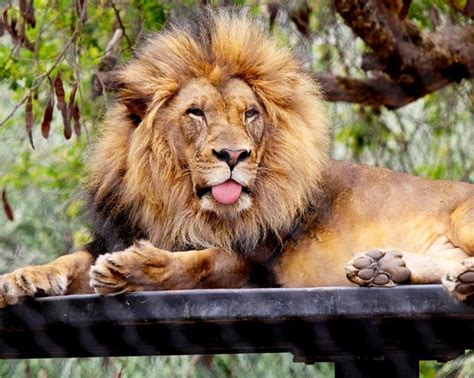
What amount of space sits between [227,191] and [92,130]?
131 centimetres

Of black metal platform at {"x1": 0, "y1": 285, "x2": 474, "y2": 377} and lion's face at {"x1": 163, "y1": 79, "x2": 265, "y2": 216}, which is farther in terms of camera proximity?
lion's face at {"x1": 163, "y1": 79, "x2": 265, "y2": 216}

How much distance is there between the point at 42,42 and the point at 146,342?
6.16ft

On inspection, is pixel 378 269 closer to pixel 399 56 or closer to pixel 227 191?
pixel 227 191

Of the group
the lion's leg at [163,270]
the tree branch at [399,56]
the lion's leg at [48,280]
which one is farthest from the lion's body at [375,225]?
the tree branch at [399,56]

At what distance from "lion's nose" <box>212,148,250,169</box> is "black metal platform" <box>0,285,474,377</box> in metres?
0.33

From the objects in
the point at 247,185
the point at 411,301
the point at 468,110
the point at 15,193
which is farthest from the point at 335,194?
the point at 15,193

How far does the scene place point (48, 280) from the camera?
2268 mm

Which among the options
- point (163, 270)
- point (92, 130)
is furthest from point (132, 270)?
point (92, 130)

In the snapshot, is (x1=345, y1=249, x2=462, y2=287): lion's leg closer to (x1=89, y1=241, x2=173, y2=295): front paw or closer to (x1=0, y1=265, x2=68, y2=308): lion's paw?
(x1=89, y1=241, x2=173, y2=295): front paw

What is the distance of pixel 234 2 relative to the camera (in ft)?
10.8

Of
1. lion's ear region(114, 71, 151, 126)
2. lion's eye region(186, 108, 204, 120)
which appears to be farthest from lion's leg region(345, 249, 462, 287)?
lion's ear region(114, 71, 151, 126)

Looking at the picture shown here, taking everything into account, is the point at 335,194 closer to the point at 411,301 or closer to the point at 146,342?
the point at 146,342

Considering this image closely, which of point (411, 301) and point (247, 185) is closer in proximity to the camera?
point (411, 301)

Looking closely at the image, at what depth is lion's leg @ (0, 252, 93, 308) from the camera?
2119 mm
